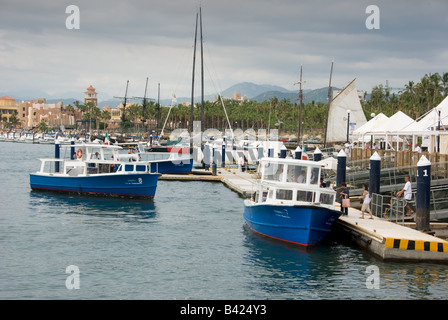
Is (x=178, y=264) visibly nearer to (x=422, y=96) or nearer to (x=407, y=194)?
(x=407, y=194)

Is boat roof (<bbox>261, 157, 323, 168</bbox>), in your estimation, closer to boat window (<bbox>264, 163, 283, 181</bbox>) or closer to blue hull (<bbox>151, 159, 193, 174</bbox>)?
boat window (<bbox>264, 163, 283, 181</bbox>)

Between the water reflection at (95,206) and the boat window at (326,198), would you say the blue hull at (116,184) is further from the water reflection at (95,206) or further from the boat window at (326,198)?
the boat window at (326,198)

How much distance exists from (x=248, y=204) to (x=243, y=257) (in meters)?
5.09

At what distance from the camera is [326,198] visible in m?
27.3

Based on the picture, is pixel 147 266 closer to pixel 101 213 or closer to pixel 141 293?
pixel 141 293

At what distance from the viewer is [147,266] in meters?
23.6

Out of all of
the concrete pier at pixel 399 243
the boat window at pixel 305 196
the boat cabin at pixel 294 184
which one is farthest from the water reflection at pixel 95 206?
the concrete pier at pixel 399 243

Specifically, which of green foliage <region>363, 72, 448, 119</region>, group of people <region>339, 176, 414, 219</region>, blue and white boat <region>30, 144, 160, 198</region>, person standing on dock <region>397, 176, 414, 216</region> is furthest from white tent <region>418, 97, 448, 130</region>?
green foliage <region>363, 72, 448, 119</region>

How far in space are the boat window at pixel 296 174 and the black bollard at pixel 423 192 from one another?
5.03 m

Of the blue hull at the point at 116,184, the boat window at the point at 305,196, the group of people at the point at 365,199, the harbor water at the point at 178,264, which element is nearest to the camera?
the harbor water at the point at 178,264

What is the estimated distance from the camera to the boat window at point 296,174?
90.2 ft

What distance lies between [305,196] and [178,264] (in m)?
6.61

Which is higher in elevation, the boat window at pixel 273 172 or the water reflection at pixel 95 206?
the boat window at pixel 273 172
